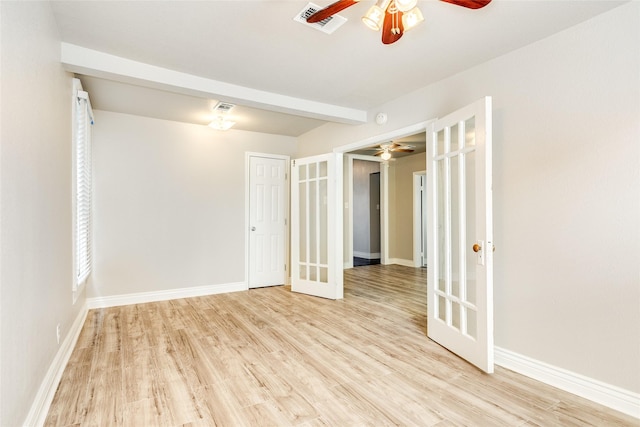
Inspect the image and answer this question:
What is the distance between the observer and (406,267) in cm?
706

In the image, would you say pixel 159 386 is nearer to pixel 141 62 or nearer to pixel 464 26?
pixel 141 62

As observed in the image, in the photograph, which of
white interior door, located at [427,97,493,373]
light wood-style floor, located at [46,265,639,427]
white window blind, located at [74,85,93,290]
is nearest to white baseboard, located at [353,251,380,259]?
light wood-style floor, located at [46,265,639,427]

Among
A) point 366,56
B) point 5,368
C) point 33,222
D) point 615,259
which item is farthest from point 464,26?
point 5,368

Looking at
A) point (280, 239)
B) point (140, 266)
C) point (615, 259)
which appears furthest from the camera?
point (280, 239)

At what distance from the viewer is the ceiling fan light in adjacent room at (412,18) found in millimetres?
1823

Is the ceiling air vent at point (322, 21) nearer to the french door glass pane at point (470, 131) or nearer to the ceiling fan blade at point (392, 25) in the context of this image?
the ceiling fan blade at point (392, 25)

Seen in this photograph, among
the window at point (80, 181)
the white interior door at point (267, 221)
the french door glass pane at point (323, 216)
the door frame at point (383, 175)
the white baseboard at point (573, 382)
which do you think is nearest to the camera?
the white baseboard at point (573, 382)

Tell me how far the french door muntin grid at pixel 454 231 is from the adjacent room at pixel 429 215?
2 cm

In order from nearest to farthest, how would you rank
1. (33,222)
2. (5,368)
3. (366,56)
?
(5,368) < (33,222) < (366,56)

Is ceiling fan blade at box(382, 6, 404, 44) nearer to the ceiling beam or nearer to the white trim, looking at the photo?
the ceiling beam

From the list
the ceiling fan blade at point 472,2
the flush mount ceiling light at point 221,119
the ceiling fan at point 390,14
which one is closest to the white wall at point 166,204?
the flush mount ceiling light at point 221,119

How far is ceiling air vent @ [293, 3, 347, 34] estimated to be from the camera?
2029 mm

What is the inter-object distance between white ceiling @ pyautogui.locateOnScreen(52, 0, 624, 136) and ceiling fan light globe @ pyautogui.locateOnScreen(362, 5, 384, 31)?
0.23 metres

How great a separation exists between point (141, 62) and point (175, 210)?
2260mm
